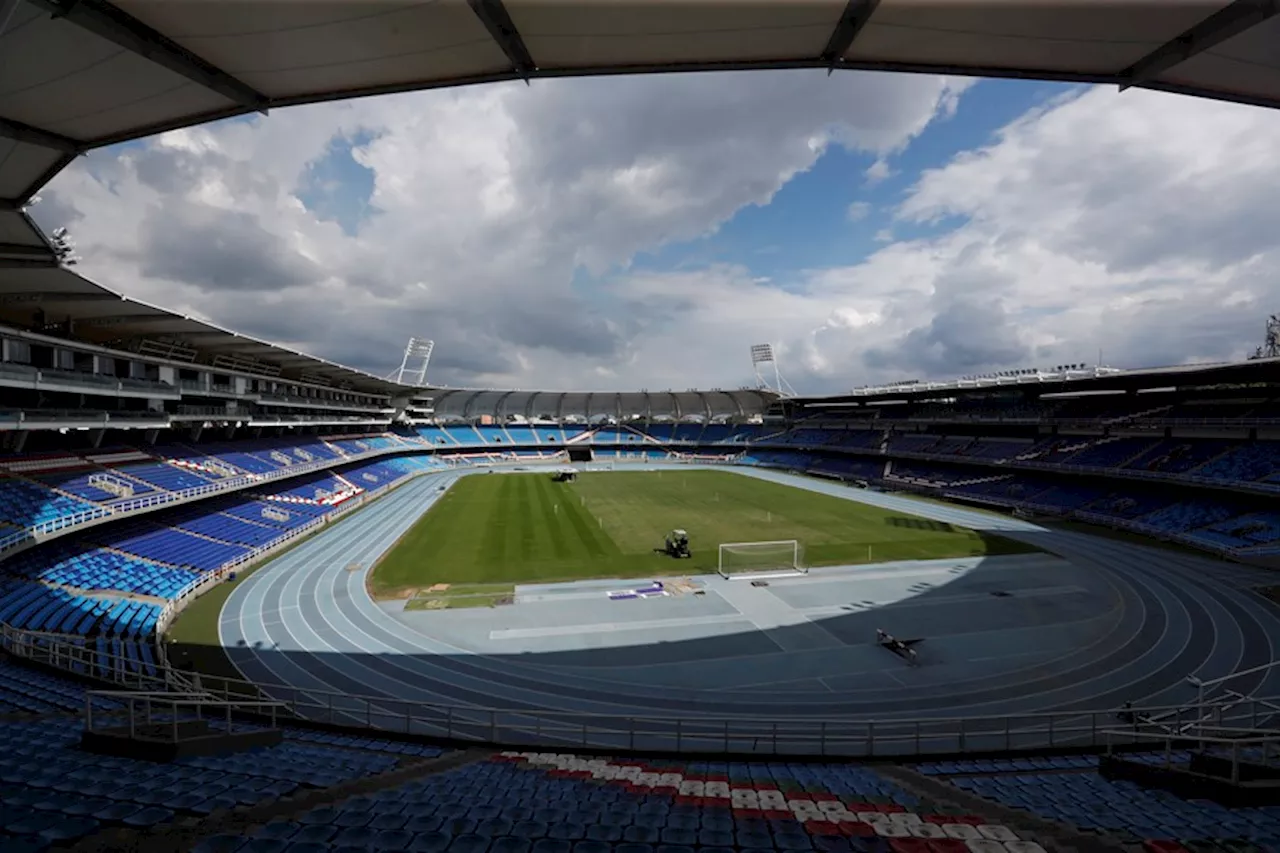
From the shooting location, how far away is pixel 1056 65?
5.08 m

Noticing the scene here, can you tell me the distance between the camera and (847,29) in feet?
15.6

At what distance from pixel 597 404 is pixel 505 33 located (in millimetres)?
93952

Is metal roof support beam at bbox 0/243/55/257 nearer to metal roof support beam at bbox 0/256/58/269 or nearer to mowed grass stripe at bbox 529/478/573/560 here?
metal roof support beam at bbox 0/256/58/269

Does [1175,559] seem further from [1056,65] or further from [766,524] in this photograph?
[1056,65]

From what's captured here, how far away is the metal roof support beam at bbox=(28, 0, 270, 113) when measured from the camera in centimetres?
442

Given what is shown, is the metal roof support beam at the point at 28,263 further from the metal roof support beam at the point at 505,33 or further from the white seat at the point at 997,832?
the white seat at the point at 997,832

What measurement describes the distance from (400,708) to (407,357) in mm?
76947

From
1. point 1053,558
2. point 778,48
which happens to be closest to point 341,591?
point 778,48

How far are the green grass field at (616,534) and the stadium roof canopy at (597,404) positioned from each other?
4296cm

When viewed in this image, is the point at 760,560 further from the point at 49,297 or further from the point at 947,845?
the point at 49,297

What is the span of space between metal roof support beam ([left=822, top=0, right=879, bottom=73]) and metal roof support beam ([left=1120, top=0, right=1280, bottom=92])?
2.44 meters

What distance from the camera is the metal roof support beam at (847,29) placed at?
14.7ft

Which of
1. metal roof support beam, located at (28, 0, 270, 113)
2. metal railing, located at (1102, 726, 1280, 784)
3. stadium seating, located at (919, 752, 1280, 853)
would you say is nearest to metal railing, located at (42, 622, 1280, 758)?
metal railing, located at (1102, 726, 1280, 784)

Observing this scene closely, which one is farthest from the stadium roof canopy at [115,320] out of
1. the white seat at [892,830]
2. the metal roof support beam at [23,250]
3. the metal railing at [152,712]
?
the white seat at [892,830]
